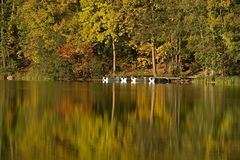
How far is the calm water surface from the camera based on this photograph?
14.3 m

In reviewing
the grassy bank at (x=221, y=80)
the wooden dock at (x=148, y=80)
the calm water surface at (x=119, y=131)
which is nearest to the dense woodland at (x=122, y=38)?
the grassy bank at (x=221, y=80)

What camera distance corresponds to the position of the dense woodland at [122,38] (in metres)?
52.0

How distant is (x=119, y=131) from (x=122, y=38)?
45.9 meters

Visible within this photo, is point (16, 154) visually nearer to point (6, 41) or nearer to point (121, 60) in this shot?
point (121, 60)

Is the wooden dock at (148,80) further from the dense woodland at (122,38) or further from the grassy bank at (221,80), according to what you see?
the dense woodland at (122,38)

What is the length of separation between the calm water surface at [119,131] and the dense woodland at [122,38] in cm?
2359

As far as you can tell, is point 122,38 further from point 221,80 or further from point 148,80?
point 221,80

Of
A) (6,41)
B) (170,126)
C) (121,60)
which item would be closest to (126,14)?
(121,60)

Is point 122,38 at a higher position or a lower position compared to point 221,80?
higher

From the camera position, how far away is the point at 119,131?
1842 cm

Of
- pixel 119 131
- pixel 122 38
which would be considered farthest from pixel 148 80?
pixel 119 131

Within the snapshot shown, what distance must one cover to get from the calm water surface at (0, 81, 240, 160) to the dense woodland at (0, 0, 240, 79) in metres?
23.6

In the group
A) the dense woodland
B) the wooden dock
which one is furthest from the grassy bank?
the wooden dock

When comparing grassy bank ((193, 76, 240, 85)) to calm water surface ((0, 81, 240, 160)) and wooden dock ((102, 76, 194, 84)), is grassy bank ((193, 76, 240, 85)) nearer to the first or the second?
wooden dock ((102, 76, 194, 84))
